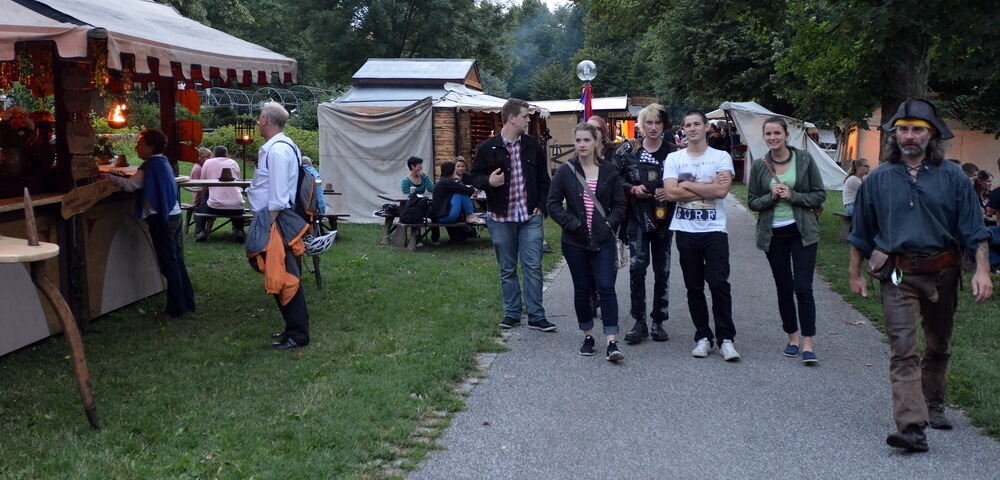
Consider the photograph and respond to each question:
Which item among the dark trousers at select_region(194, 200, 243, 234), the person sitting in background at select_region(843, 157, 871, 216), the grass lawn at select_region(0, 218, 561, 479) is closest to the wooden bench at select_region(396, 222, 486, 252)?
the dark trousers at select_region(194, 200, 243, 234)

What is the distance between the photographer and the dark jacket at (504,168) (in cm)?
812

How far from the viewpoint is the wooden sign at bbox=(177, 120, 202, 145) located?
35.9 feet

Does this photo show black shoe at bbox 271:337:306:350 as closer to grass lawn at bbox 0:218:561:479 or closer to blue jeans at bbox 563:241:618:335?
grass lawn at bbox 0:218:561:479

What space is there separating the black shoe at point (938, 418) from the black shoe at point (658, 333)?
2.68m

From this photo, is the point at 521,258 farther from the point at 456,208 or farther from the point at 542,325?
the point at 456,208

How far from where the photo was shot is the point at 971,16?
9633mm

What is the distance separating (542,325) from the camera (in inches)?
327

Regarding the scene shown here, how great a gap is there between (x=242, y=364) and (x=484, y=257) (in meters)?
6.64

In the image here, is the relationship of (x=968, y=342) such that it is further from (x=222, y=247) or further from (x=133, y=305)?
(x=222, y=247)

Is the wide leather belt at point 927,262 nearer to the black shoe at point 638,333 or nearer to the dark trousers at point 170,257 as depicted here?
the black shoe at point 638,333

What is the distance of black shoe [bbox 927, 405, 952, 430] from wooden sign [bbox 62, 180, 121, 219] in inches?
247

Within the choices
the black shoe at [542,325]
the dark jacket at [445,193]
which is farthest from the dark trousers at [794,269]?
the dark jacket at [445,193]

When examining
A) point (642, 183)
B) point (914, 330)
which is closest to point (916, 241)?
point (914, 330)

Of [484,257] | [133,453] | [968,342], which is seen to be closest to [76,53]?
[133,453]
